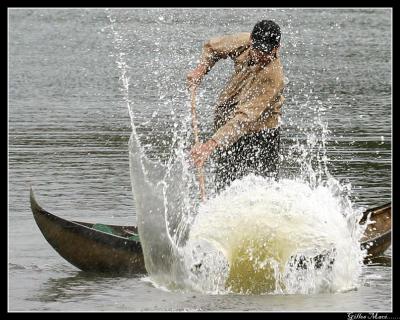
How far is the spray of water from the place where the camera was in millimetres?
10062

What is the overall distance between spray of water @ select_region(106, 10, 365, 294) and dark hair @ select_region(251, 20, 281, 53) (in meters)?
1.21

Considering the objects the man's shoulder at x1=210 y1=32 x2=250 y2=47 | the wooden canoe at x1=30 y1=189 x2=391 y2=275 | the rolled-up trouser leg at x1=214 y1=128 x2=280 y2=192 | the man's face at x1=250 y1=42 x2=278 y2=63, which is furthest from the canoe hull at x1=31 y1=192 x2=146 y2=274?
the man's shoulder at x1=210 y1=32 x2=250 y2=47

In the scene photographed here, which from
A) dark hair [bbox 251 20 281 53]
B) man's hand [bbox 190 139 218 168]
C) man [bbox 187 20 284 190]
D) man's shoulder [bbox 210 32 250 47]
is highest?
man's shoulder [bbox 210 32 250 47]

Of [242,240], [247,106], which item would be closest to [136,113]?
[247,106]

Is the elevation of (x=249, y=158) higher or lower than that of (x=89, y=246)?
higher

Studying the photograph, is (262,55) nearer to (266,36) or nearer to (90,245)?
(266,36)

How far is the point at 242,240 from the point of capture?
10.2 meters

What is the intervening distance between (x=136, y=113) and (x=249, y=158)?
301 inches

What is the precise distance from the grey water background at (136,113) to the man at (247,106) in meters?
1.40

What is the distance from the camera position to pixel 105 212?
12852mm

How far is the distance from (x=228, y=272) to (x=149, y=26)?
18104 mm

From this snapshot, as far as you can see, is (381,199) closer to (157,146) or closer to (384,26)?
(157,146)

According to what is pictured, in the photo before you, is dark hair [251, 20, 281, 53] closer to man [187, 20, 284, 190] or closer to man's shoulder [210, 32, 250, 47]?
man [187, 20, 284, 190]

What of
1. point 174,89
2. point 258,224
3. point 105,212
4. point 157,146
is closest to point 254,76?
point 258,224
